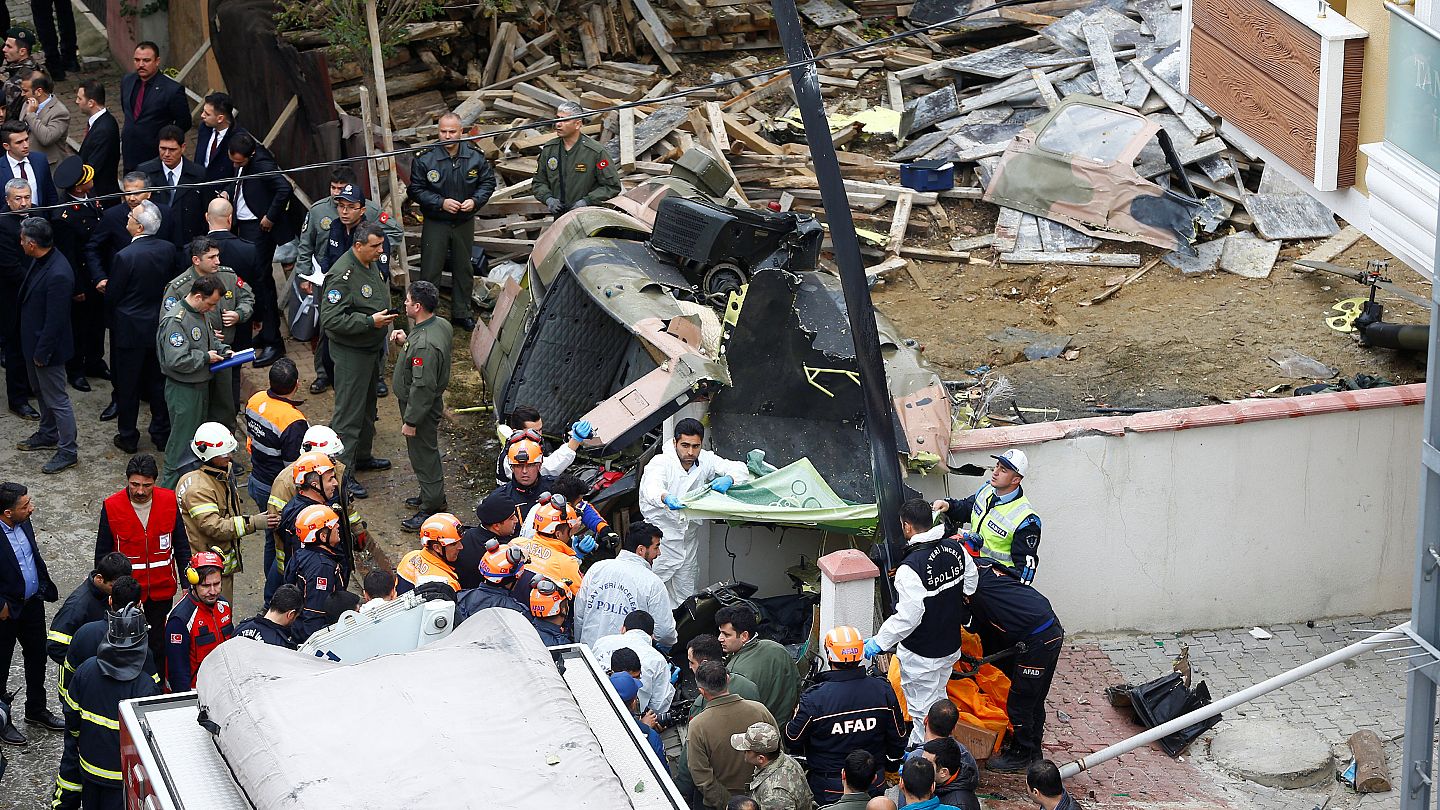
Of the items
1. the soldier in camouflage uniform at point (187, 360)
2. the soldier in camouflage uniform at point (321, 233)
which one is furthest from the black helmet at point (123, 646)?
the soldier in camouflage uniform at point (321, 233)

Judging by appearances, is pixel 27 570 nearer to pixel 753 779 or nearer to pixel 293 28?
pixel 753 779

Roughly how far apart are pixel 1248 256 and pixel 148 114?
9.57 metres

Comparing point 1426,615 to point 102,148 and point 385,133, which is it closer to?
point 385,133

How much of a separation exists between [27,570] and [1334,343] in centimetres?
1008

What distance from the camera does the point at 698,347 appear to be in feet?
34.0

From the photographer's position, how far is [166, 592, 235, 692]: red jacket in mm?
8070

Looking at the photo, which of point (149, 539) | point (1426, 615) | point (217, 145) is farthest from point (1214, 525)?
point (217, 145)

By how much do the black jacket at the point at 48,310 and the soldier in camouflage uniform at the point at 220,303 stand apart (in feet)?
2.09

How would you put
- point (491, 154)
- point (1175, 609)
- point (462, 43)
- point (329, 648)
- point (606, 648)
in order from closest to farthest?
point (329, 648), point (606, 648), point (1175, 609), point (491, 154), point (462, 43)

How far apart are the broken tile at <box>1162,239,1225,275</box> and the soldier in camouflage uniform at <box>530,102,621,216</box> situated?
515cm

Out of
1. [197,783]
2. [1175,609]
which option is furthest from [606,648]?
[1175,609]

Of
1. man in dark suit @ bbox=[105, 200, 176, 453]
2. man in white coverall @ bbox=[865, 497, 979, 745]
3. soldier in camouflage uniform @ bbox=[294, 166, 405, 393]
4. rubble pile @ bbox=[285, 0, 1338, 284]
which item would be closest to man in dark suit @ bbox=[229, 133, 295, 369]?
soldier in camouflage uniform @ bbox=[294, 166, 405, 393]

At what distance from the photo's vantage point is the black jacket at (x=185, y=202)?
40.1 ft

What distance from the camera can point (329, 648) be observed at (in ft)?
24.2
